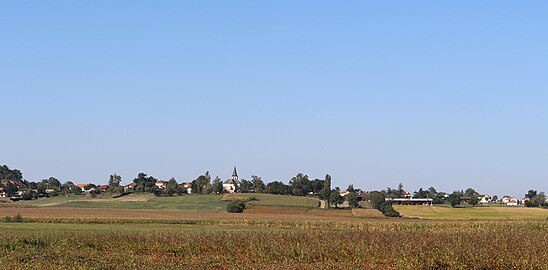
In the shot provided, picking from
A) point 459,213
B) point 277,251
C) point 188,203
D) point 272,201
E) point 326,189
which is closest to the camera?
point 277,251

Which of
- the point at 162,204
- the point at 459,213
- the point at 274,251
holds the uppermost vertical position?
the point at 162,204

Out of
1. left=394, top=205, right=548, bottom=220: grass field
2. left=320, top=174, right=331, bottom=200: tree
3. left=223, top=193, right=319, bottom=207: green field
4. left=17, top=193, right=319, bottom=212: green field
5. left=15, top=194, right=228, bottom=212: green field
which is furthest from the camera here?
left=320, top=174, right=331, bottom=200: tree

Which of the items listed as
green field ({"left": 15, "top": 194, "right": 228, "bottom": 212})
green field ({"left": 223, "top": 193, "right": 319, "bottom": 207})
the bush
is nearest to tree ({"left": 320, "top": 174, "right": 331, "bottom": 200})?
green field ({"left": 223, "top": 193, "right": 319, "bottom": 207})

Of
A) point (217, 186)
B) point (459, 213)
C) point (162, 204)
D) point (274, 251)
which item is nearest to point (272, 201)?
point (162, 204)

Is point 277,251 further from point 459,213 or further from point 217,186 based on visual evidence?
point 217,186

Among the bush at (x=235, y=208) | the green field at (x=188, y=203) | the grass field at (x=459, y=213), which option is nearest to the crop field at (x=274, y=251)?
the bush at (x=235, y=208)

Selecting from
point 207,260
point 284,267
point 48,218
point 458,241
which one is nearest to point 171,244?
point 207,260

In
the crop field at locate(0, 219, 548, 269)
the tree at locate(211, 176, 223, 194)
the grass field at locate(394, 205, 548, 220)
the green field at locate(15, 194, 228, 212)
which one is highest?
the tree at locate(211, 176, 223, 194)

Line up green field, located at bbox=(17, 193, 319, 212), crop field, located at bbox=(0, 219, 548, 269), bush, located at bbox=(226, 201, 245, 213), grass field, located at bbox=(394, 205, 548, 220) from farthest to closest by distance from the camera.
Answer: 1. green field, located at bbox=(17, 193, 319, 212)
2. bush, located at bbox=(226, 201, 245, 213)
3. grass field, located at bbox=(394, 205, 548, 220)
4. crop field, located at bbox=(0, 219, 548, 269)

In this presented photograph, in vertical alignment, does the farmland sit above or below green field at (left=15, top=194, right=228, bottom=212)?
below

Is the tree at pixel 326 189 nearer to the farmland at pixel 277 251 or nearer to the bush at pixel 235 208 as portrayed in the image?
the bush at pixel 235 208

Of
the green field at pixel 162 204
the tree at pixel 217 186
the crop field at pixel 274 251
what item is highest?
the tree at pixel 217 186

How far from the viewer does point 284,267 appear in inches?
1160

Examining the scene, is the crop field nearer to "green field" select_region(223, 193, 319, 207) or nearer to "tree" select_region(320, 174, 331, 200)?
"green field" select_region(223, 193, 319, 207)
